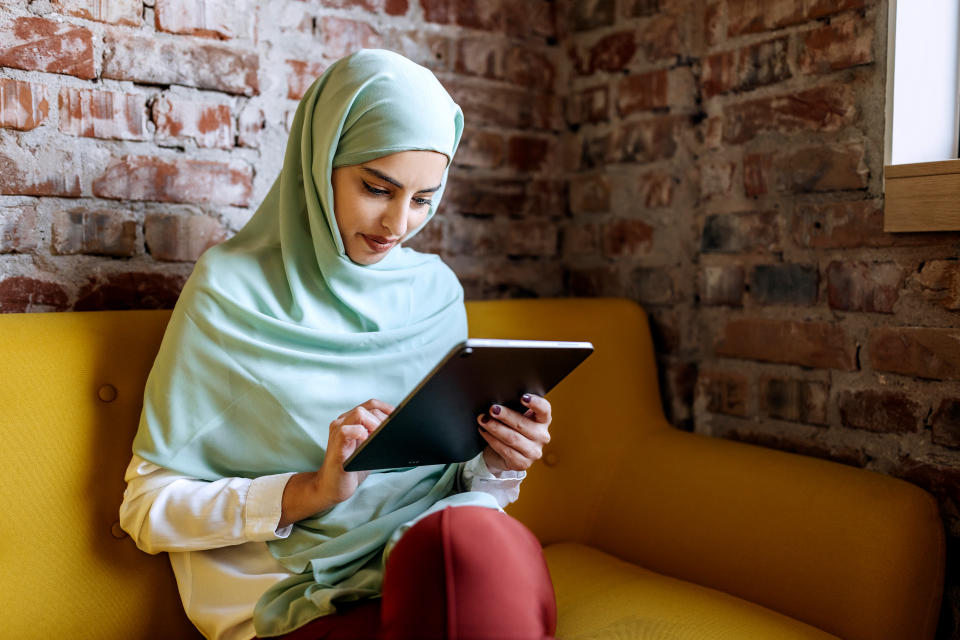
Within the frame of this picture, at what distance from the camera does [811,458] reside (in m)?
1.48

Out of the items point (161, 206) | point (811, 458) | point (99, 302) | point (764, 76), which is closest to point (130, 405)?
point (99, 302)

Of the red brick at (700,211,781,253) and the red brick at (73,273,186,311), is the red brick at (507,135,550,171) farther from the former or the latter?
the red brick at (73,273,186,311)

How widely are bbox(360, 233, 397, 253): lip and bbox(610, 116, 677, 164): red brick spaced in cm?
83

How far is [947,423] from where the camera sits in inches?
54.9

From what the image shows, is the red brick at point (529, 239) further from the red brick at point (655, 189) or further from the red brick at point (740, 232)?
the red brick at point (740, 232)

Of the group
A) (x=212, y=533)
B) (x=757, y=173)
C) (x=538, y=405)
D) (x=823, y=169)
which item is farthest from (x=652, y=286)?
(x=212, y=533)

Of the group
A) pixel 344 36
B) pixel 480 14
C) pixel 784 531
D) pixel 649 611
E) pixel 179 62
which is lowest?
pixel 649 611

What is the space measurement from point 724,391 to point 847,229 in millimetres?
429

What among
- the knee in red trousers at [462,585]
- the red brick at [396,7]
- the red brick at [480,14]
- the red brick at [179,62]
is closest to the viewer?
the knee in red trousers at [462,585]

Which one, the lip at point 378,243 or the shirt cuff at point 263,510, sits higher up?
the lip at point 378,243

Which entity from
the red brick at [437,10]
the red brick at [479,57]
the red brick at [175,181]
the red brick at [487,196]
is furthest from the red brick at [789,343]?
the red brick at [175,181]

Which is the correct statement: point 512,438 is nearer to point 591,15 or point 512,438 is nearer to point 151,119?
point 151,119

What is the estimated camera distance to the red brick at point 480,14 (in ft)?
6.18

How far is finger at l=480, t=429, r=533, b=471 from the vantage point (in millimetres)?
1174
